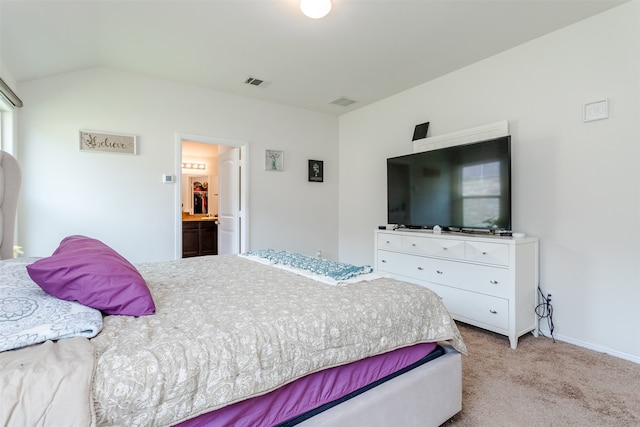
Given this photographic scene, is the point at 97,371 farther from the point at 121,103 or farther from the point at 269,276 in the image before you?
the point at 121,103

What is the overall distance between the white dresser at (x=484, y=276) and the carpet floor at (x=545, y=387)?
234 millimetres

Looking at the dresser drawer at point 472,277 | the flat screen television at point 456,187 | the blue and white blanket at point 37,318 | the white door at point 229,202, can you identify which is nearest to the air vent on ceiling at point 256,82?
the white door at point 229,202

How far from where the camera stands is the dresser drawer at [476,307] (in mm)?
2613

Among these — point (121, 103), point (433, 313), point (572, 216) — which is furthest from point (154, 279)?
point (572, 216)

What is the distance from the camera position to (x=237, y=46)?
2.91 m

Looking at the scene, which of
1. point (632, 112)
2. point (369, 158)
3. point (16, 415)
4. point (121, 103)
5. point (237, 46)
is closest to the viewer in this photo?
point (16, 415)

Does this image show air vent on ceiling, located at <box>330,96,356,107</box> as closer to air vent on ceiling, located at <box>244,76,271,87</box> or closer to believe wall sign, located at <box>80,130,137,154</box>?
air vent on ceiling, located at <box>244,76,271,87</box>

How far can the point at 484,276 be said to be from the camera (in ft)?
8.96

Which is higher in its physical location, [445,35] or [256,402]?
[445,35]

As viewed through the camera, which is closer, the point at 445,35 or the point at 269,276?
the point at 269,276

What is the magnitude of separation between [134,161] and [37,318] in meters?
2.94

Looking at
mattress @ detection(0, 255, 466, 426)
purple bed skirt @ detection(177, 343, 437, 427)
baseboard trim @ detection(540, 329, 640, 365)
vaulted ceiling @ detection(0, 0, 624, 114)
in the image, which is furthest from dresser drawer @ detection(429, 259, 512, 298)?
vaulted ceiling @ detection(0, 0, 624, 114)

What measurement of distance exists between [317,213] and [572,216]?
3.16 meters

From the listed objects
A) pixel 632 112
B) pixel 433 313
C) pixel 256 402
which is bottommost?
pixel 256 402
